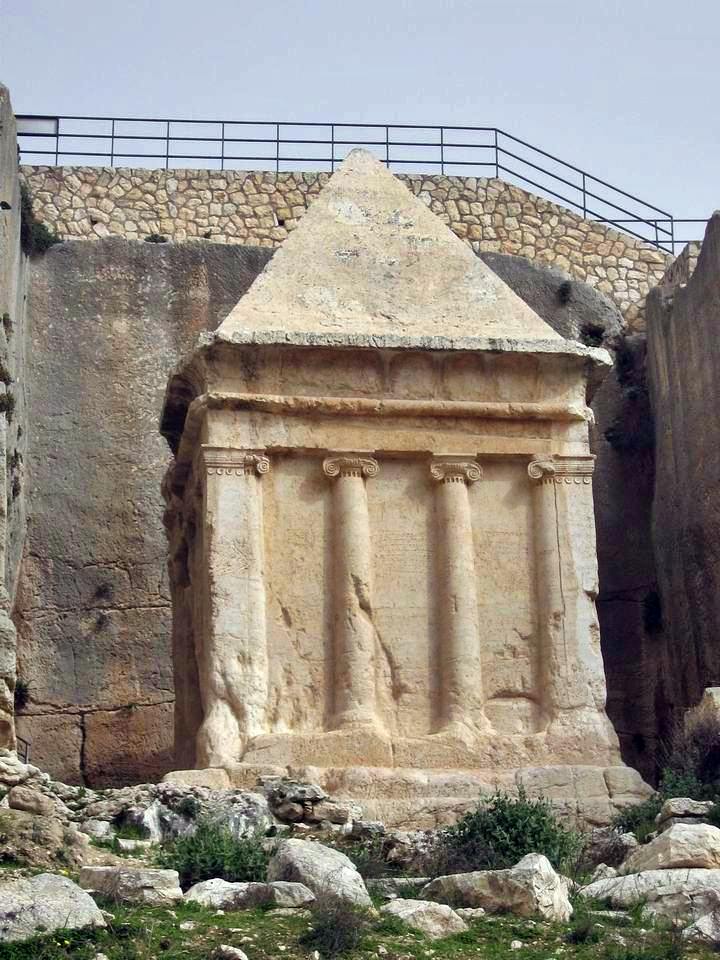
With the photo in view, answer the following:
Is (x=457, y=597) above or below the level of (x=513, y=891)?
above

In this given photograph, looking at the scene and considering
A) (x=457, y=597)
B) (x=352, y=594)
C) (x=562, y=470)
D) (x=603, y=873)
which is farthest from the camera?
(x=562, y=470)

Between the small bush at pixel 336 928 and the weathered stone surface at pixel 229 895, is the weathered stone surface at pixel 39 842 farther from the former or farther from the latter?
the small bush at pixel 336 928

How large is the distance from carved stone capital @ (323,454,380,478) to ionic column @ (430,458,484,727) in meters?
0.60

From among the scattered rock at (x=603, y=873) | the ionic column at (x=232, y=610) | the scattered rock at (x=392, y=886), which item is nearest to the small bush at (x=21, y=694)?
the ionic column at (x=232, y=610)

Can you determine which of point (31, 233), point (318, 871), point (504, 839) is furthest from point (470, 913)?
point (31, 233)

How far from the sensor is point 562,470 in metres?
17.4

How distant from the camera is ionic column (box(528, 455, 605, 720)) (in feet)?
54.9

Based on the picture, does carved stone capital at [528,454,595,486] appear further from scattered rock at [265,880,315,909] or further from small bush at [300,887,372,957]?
small bush at [300,887,372,957]

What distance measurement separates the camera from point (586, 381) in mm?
17766

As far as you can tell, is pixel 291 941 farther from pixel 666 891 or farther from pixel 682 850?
pixel 682 850

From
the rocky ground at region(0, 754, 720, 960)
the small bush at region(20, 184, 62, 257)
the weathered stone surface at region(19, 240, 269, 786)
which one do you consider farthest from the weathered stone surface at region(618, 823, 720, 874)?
the small bush at region(20, 184, 62, 257)

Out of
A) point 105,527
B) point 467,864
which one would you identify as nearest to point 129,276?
point 105,527

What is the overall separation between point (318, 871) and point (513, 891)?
112cm

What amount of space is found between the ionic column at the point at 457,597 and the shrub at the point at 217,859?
13.1 ft
